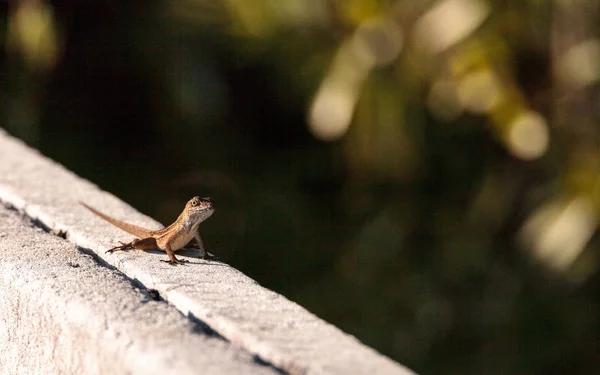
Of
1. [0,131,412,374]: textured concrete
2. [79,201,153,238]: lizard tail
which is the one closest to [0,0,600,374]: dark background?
[0,131,412,374]: textured concrete

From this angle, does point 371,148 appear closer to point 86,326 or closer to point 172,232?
point 172,232

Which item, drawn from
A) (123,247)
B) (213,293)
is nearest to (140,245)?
(123,247)

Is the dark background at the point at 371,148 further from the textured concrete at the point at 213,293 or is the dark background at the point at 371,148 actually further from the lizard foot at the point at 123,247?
the lizard foot at the point at 123,247

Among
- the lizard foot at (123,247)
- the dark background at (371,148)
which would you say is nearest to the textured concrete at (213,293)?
the lizard foot at (123,247)

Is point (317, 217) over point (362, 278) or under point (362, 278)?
over

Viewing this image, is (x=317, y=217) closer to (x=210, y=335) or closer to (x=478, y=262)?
(x=478, y=262)

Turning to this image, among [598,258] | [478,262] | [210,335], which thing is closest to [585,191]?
[598,258]

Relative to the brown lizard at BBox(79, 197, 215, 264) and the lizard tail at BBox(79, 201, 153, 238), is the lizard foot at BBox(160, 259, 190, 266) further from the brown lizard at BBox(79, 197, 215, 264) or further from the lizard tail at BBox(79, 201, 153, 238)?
the lizard tail at BBox(79, 201, 153, 238)
